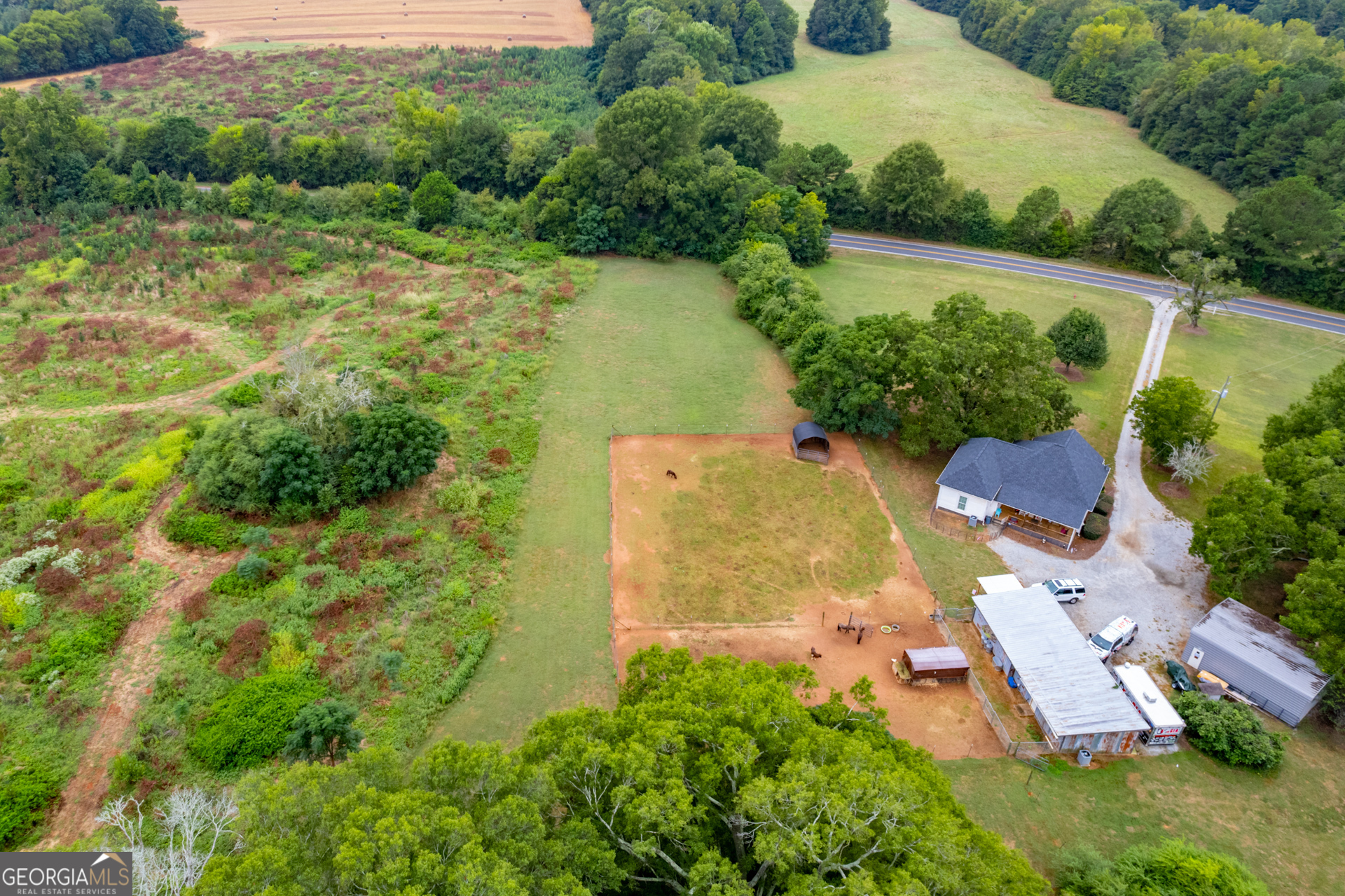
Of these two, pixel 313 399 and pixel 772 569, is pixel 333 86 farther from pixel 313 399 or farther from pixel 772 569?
pixel 772 569

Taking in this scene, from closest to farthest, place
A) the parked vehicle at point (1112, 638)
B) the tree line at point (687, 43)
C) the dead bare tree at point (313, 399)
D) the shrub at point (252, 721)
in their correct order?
the shrub at point (252, 721) → the parked vehicle at point (1112, 638) → the dead bare tree at point (313, 399) → the tree line at point (687, 43)

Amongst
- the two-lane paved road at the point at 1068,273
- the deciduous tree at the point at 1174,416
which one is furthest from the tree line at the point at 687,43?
the deciduous tree at the point at 1174,416

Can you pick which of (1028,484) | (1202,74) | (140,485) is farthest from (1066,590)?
(1202,74)

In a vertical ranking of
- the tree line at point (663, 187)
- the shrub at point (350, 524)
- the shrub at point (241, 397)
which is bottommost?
the shrub at point (350, 524)

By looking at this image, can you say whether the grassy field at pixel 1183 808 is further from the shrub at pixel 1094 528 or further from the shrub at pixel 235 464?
the shrub at pixel 235 464

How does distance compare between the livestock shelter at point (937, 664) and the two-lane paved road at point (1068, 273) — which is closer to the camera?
the livestock shelter at point (937, 664)

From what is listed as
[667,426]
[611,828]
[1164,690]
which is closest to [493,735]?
[611,828]

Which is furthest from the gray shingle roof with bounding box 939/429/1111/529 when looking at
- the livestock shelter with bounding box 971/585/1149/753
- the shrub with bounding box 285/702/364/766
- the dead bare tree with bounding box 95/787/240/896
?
the dead bare tree with bounding box 95/787/240/896
